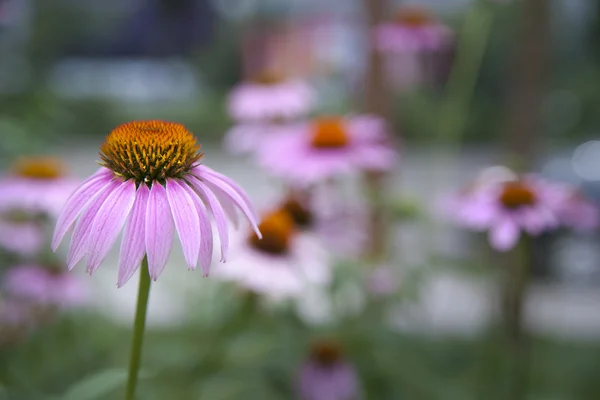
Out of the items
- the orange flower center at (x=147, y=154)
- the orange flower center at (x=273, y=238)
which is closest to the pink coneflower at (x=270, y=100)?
the orange flower center at (x=273, y=238)

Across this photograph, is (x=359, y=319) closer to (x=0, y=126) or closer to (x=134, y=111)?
(x=0, y=126)

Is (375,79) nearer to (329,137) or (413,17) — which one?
(413,17)

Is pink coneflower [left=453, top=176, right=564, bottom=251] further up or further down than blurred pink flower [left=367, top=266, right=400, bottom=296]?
further up

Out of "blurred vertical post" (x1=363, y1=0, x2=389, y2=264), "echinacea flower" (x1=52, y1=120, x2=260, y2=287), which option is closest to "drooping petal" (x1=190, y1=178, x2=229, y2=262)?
"echinacea flower" (x1=52, y1=120, x2=260, y2=287)

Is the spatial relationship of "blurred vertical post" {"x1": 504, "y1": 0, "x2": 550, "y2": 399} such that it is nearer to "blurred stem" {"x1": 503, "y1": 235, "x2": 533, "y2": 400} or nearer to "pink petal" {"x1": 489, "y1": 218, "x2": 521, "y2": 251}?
"blurred stem" {"x1": 503, "y1": 235, "x2": 533, "y2": 400}

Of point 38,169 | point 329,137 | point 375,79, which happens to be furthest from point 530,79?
point 38,169

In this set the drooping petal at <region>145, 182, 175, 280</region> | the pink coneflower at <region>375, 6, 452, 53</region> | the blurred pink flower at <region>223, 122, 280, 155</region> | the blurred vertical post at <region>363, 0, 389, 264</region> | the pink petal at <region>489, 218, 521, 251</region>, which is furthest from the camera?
the blurred vertical post at <region>363, 0, 389, 264</region>

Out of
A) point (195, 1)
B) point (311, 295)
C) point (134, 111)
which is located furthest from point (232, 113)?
point (134, 111)
